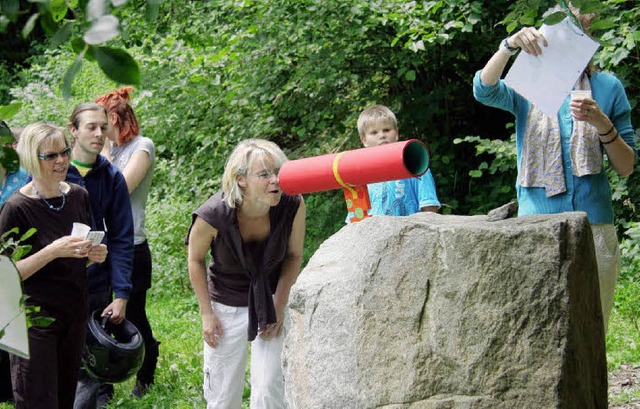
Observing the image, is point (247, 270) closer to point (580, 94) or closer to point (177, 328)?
point (580, 94)

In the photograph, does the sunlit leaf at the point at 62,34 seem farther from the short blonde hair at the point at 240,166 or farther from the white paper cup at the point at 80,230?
the white paper cup at the point at 80,230

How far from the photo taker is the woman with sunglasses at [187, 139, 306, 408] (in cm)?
433

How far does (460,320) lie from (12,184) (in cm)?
297

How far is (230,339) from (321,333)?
116cm

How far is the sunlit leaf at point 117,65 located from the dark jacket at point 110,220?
374 centimetres

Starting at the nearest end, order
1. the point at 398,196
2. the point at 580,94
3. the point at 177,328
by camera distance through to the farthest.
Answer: the point at 580,94
the point at 398,196
the point at 177,328

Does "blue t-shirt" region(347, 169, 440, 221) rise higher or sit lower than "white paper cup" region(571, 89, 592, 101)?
lower

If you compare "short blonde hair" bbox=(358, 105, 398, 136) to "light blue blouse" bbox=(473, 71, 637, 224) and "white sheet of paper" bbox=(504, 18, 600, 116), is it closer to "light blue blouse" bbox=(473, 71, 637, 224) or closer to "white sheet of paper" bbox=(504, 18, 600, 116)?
"light blue blouse" bbox=(473, 71, 637, 224)

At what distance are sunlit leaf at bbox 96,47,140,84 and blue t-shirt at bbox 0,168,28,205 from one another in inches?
152

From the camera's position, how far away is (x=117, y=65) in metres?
1.51

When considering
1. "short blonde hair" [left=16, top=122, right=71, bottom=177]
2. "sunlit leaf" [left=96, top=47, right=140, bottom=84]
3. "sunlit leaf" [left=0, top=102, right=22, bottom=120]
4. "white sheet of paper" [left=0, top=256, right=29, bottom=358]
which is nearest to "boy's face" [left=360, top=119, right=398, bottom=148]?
"short blonde hair" [left=16, top=122, right=71, bottom=177]

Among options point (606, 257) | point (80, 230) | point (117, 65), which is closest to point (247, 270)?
point (80, 230)

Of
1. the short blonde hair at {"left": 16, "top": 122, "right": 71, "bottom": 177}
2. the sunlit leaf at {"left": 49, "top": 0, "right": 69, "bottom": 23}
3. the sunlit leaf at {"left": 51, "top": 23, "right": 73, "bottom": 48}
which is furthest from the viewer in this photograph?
the short blonde hair at {"left": 16, "top": 122, "right": 71, "bottom": 177}

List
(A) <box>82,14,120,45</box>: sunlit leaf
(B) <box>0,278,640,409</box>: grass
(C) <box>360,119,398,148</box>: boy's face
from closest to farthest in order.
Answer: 1. (A) <box>82,14,120,45</box>: sunlit leaf
2. (C) <box>360,119,398,148</box>: boy's face
3. (B) <box>0,278,640,409</box>: grass
